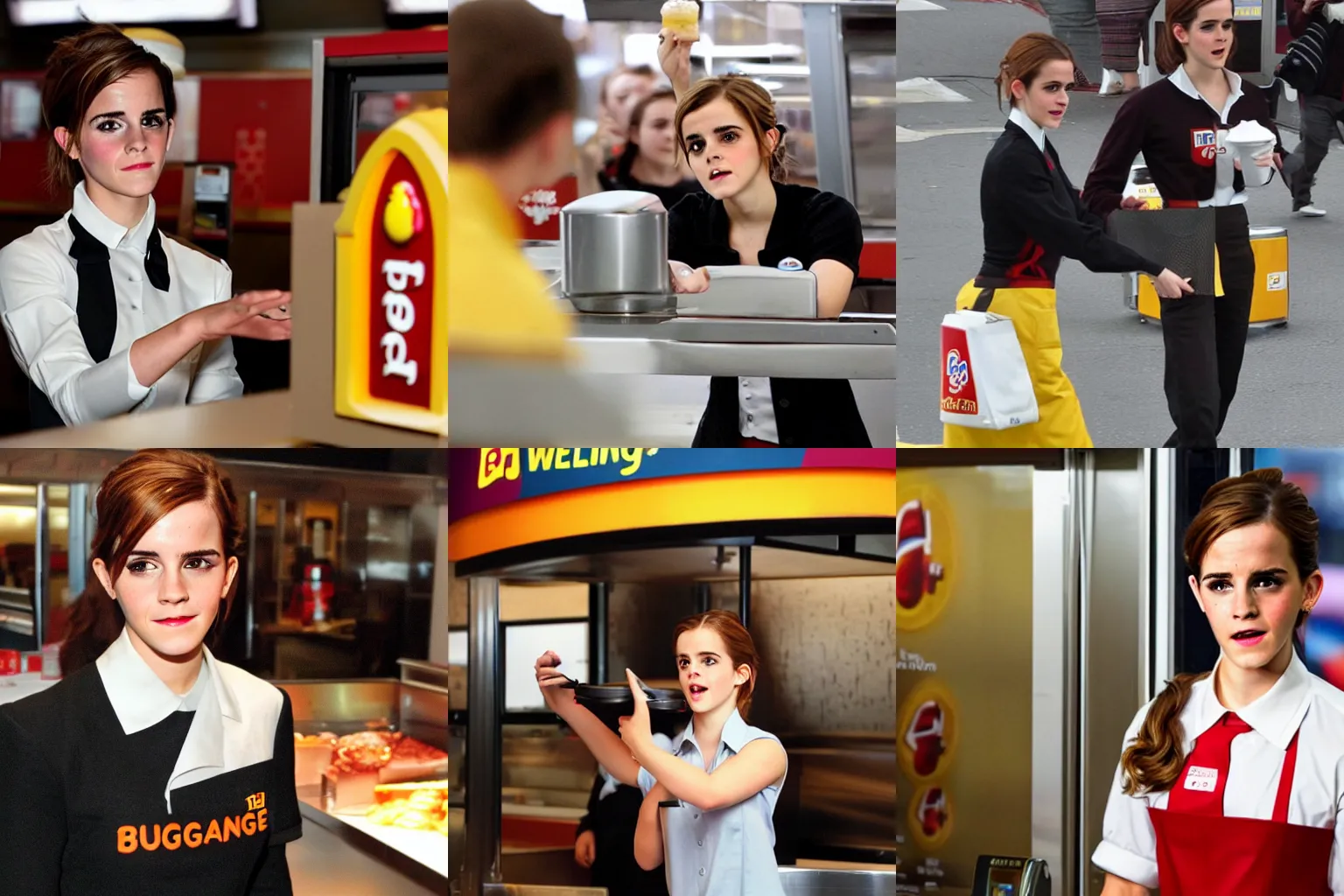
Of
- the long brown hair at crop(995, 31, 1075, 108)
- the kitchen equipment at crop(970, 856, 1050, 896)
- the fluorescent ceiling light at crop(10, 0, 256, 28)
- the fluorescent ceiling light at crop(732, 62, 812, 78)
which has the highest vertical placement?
the fluorescent ceiling light at crop(10, 0, 256, 28)

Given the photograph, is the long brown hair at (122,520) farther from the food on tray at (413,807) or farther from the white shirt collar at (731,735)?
the white shirt collar at (731,735)

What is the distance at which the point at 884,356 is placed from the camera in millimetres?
2564

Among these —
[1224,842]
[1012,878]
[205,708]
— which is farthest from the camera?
[1012,878]

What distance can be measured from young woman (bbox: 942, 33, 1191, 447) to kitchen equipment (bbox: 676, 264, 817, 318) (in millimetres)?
282

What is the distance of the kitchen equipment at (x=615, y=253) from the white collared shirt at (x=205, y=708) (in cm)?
91

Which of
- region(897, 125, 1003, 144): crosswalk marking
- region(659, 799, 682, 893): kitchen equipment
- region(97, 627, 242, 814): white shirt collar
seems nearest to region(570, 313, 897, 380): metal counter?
region(897, 125, 1003, 144): crosswalk marking

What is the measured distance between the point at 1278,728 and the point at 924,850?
2.20ft

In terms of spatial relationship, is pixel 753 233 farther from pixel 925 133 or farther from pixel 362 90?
pixel 362 90

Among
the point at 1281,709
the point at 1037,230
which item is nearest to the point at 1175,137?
the point at 1037,230

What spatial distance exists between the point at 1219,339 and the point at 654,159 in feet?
3.48

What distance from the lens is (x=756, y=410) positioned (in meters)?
2.57

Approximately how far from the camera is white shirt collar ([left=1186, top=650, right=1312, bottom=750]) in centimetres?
243

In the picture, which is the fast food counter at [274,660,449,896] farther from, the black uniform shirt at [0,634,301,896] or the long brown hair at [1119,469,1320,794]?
the long brown hair at [1119,469,1320,794]

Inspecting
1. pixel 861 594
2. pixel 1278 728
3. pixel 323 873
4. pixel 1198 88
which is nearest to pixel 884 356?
pixel 861 594
